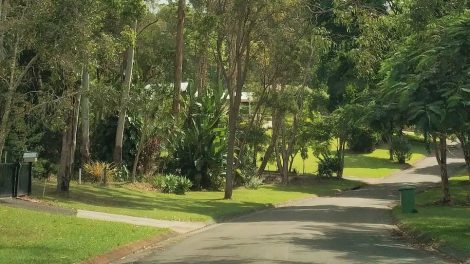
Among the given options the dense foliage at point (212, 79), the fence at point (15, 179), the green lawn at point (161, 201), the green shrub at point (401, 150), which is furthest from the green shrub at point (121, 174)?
the green shrub at point (401, 150)

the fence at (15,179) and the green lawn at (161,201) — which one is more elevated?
the fence at (15,179)

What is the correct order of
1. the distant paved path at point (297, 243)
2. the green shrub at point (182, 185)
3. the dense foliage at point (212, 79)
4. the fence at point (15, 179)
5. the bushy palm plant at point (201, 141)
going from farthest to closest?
the bushy palm plant at point (201, 141), the green shrub at point (182, 185), the fence at point (15, 179), the dense foliage at point (212, 79), the distant paved path at point (297, 243)

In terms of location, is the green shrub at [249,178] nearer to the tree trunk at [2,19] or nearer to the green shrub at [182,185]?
the green shrub at [182,185]

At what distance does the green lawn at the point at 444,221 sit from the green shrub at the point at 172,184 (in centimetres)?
1123

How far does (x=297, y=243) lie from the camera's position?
579 inches

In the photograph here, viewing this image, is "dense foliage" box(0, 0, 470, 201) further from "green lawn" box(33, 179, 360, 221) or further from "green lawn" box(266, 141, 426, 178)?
"green lawn" box(266, 141, 426, 178)

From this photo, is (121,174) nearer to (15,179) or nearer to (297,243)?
(15,179)

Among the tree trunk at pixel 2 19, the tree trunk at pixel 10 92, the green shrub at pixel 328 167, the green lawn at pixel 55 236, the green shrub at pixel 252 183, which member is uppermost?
the tree trunk at pixel 2 19

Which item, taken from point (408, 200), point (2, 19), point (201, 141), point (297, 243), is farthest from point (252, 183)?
point (2, 19)

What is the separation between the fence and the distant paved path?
22.1ft

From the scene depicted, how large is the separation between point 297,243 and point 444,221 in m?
7.77

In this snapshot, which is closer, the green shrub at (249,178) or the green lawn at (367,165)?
the green shrub at (249,178)

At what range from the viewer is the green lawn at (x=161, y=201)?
21.8 metres

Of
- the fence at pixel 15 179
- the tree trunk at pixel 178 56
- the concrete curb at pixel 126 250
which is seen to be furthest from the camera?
the tree trunk at pixel 178 56
